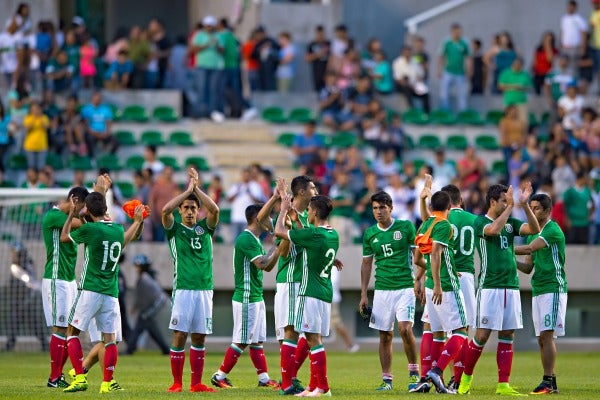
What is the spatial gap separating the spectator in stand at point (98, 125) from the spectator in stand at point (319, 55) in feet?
16.0

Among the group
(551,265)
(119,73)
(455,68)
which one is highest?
(455,68)

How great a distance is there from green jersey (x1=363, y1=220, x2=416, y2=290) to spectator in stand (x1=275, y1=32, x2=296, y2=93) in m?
15.2

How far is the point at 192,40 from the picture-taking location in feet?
95.6

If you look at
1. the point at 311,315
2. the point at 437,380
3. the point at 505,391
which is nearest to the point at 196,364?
the point at 311,315

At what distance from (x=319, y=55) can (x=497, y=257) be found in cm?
1586

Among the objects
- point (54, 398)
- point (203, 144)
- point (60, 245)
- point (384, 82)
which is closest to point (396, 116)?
point (384, 82)

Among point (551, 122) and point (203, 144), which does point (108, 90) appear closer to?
point (203, 144)

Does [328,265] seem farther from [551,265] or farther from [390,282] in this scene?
[551,265]

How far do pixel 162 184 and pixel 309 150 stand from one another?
4.00m

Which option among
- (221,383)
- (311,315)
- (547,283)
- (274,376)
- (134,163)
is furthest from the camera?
(134,163)

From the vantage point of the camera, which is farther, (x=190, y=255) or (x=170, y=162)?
(x=170, y=162)

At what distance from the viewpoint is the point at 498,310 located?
47.1 ft

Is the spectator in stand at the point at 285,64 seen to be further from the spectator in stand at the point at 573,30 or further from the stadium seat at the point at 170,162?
the spectator in stand at the point at 573,30

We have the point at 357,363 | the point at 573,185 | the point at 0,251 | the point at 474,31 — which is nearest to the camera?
the point at 357,363
